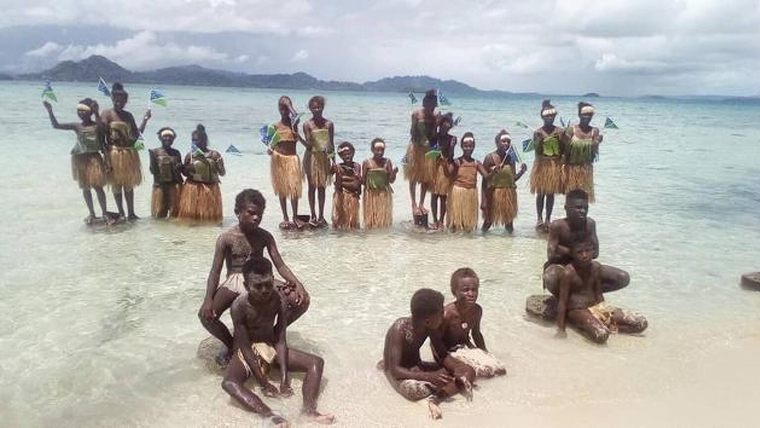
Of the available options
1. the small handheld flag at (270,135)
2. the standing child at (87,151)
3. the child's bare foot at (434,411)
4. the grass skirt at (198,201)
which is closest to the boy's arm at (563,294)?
the child's bare foot at (434,411)

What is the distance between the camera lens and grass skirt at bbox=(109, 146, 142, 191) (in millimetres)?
8617

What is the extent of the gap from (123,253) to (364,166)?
325cm

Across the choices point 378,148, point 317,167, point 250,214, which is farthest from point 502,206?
point 250,214

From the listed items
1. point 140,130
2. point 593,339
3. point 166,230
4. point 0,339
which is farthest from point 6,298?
point 593,339

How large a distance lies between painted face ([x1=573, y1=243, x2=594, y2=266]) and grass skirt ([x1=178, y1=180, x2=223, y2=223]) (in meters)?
5.30

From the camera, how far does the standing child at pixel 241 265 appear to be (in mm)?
4605

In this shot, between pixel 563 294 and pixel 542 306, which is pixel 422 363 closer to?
pixel 563 294

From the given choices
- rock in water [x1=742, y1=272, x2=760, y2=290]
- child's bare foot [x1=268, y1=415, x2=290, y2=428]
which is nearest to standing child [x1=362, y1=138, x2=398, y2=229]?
rock in water [x1=742, y1=272, x2=760, y2=290]

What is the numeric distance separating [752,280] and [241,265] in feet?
17.4

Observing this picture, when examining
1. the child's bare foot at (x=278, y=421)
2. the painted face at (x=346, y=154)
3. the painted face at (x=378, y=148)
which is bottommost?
the child's bare foot at (x=278, y=421)

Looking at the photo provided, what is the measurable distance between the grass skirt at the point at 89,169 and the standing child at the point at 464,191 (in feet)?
15.5

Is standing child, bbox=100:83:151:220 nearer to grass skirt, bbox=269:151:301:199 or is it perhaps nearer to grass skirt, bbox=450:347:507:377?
grass skirt, bbox=269:151:301:199

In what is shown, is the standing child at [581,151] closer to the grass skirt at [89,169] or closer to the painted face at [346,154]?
the painted face at [346,154]

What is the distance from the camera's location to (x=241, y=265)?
484cm
